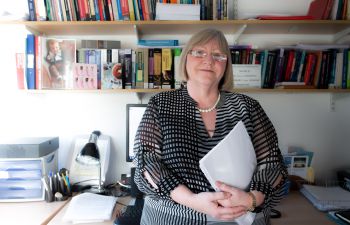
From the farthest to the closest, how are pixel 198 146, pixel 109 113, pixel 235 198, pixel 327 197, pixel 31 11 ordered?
1. pixel 109 113
2. pixel 31 11
3. pixel 327 197
4. pixel 198 146
5. pixel 235 198

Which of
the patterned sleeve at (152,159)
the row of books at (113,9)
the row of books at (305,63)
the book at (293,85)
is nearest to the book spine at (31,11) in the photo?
the row of books at (113,9)

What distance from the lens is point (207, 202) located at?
0.86 metres

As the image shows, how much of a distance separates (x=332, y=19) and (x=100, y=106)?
5.39ft

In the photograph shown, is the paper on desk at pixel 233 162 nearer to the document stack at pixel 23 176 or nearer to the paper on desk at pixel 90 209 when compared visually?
the paper on desk at pixel 90 209

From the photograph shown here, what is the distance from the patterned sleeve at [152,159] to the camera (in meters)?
0.90

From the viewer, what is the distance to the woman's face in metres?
1.03

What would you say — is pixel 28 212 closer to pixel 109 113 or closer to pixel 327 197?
pixel 109 113

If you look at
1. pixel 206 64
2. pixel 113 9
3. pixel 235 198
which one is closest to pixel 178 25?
pixel 113 9

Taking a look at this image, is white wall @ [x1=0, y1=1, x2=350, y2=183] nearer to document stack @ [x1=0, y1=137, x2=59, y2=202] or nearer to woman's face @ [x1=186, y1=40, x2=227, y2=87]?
document stack @ [x1=0, y1=137, x2=59, y2=202]

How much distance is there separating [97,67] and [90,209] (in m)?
0.85

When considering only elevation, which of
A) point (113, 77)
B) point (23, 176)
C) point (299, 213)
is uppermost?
point (113, 77)

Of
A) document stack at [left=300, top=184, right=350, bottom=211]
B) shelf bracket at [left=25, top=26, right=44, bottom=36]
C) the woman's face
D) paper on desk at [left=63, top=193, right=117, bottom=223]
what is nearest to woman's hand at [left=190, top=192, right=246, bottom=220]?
the woman's face

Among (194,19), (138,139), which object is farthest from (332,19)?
(138,139)

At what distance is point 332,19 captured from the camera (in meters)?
1.59
